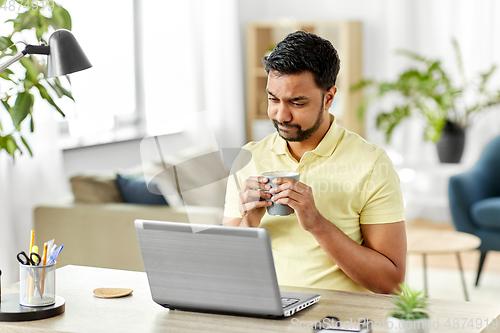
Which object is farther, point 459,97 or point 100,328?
point 459,97

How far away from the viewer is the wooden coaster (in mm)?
1404

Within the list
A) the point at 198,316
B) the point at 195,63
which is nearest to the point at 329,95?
the point at 198,316

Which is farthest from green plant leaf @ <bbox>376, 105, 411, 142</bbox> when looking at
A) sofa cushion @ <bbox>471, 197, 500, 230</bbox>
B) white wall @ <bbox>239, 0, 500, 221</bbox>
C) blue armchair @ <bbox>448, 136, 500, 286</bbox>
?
sofa cushion @ <bbox>471, 197, 500, 230</bbox>

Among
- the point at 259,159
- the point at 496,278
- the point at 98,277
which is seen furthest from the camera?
the point at 496,278

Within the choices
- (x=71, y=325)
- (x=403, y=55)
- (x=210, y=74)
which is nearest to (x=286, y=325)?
(x=71, y=325)

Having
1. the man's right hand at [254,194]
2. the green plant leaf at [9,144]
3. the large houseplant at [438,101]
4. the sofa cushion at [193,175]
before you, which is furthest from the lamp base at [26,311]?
the large houseplant at [438,101]

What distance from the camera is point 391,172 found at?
1.61m

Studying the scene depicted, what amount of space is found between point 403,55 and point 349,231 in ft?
13.9

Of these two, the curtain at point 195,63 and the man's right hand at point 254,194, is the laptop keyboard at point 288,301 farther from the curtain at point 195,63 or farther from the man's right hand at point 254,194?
the curtain at point 195,63

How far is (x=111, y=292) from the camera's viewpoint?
4.70 feet

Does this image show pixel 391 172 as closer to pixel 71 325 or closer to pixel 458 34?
pixel 71 325

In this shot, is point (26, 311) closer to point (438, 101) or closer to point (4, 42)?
point (4, 42)

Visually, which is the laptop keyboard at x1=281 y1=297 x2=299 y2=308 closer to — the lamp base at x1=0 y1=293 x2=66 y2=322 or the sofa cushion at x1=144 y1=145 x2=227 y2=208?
the sofa cushion at x1=144 y1=145 x2=227 y2=208

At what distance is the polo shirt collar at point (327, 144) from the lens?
165 cm
